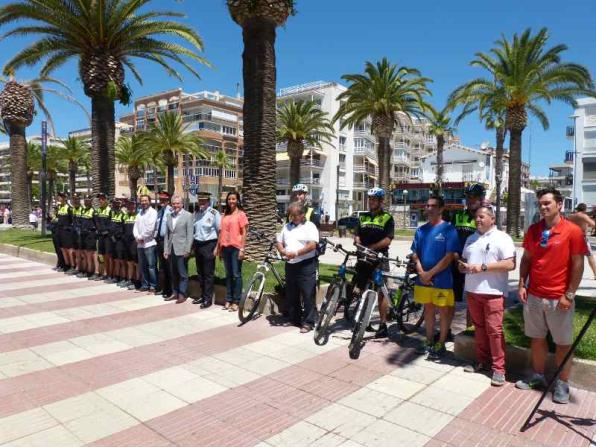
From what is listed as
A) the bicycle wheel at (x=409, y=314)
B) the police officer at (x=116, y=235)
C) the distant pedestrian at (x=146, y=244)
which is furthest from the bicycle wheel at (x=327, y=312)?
the police officer at (x=116, y=235)

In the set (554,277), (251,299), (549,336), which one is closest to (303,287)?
(251,299)

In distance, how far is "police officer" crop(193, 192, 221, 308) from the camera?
7863 millimetres

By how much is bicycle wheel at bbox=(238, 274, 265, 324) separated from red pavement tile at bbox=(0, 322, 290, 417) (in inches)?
16.7

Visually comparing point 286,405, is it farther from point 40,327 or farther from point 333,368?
point 40,327

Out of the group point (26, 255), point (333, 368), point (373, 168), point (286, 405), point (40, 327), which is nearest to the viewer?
point (286, 405)

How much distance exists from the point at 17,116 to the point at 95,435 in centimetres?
2467

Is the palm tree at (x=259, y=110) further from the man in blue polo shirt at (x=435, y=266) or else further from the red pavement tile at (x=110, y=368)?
the man in blue polo shirt at (x=435, y=266)

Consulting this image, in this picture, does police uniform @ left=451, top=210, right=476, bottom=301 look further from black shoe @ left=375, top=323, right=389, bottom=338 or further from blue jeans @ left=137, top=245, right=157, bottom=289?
blue jeans @ left=137, top=245, right=157, bottom=289

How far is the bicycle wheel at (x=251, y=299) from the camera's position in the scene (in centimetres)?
672

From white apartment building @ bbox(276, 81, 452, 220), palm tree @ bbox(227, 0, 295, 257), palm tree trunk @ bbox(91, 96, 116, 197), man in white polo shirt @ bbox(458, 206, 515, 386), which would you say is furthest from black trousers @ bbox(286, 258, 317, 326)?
white apartment building @ bbox(276, 81, 452, 220)

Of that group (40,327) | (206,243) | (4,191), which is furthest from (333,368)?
(4,191)

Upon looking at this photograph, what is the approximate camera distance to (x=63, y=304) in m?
7.98

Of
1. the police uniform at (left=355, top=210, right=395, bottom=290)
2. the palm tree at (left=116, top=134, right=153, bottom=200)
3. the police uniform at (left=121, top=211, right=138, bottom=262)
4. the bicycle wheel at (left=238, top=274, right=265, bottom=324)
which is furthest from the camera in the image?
the palm tree at (left=116, top=134, right=153, bottom=200)

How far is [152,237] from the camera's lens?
342 inches
